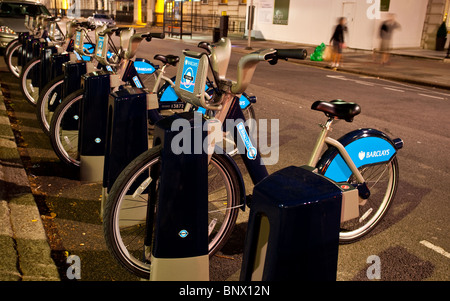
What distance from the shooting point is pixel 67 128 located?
479 centimetres

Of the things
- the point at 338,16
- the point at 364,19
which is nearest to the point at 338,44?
the point at 364,19

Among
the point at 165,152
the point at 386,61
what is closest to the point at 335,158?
the point at 165,152

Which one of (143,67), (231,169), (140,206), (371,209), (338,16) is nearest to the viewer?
(231,169)

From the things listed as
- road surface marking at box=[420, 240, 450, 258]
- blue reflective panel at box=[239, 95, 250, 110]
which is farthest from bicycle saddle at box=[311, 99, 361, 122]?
blue reflective panel at box=[239, 95, 250, 110]

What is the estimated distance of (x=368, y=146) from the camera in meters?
3.27

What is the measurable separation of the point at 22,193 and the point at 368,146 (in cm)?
295

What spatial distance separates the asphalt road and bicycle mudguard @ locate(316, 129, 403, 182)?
649mm

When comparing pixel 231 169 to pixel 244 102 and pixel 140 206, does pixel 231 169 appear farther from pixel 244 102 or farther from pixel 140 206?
pixel 244 102

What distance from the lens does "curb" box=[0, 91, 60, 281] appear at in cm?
272

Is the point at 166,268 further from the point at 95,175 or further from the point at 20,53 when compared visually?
the point at 20,53

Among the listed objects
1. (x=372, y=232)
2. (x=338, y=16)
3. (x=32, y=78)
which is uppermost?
(x=338, y=16)

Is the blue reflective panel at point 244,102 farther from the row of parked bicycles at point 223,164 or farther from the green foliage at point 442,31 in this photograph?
the green foliage at point 442,31

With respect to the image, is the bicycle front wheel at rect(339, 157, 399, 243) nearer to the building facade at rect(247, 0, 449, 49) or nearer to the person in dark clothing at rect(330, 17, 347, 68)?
the person in dark clothing at rect(330, 17, 347, 68)

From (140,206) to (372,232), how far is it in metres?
1.90
